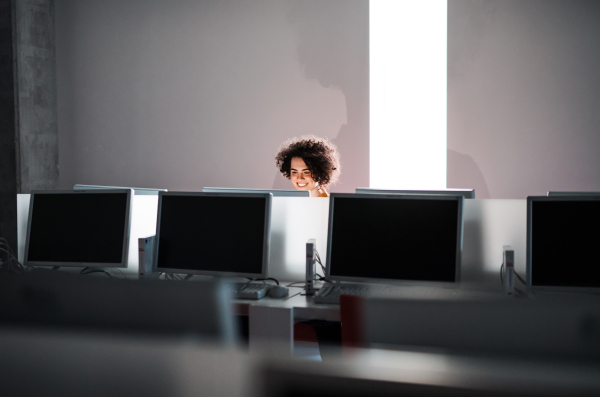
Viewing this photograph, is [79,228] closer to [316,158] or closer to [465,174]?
[316,158]

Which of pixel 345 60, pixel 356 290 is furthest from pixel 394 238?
pixel 345 60

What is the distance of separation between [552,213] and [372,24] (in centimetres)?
281

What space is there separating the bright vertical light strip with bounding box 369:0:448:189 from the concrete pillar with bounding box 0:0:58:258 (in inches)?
130

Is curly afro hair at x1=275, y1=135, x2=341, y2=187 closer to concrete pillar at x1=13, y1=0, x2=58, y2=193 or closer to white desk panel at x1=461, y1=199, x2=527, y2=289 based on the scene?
white desk panel at x1=461, y1=199, x2=527, y2=289

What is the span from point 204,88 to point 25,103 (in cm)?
176

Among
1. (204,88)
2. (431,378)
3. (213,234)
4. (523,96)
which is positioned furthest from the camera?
(204,88)

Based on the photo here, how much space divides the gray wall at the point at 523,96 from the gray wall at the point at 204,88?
0.82 meters

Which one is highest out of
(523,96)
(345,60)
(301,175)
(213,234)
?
(345,60)

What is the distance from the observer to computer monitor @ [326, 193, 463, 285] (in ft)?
6.79

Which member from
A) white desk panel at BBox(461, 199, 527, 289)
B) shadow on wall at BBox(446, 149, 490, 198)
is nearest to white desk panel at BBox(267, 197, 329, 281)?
white desk panel at BBox(461, 199, 527, 289)

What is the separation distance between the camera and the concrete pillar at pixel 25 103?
4.66 m

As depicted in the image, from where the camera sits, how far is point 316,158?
12.4 feet

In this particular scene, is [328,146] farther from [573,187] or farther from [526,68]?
[573,187]

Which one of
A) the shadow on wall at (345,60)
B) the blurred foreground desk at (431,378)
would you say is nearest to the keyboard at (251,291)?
the blurred foreground desk at (431,378)
